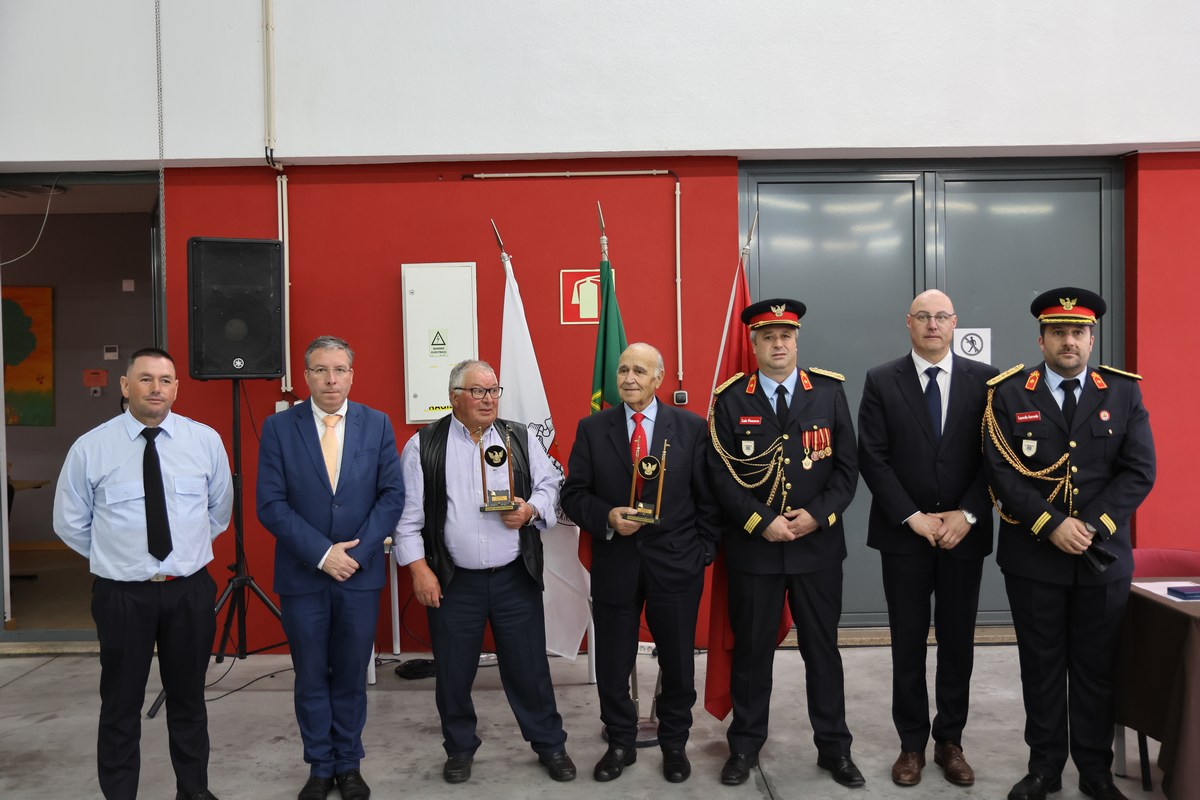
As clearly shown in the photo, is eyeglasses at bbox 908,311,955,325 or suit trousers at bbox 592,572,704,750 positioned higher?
eyeglasses at bbox 908,311,955,325

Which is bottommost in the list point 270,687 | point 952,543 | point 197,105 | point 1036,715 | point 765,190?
point 270,687

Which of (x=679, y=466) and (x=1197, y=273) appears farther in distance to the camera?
(x=1197, y=273)

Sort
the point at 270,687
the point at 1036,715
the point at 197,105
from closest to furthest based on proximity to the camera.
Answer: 1. the point at 1036,715
2. the point at 270,687
3. the point at 197,105

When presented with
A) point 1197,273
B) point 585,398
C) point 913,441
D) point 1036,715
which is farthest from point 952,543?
point 1197,273

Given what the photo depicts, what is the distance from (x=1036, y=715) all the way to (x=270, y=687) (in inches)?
140

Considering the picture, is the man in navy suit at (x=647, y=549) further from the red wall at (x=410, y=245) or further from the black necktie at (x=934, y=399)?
the red wall at (x=410, y=245)

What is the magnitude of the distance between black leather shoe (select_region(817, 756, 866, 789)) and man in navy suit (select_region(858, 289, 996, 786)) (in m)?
0.14

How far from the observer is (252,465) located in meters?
5.02

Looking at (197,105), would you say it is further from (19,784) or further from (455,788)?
(455,788)

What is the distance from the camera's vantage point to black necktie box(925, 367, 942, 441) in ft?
10.9

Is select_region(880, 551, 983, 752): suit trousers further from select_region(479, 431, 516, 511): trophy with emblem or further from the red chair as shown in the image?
select_region(479, 431, 516, 511): trophy with emblem

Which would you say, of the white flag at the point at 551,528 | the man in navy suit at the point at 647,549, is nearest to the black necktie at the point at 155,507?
the man in navy suit at the point at 647,549

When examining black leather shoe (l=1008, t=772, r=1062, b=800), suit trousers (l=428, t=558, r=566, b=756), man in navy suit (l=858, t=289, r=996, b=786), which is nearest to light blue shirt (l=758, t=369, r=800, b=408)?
man in navy suit (l=858, t=289, r=996, b=786)

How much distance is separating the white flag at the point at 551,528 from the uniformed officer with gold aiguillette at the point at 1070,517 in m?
1.94
